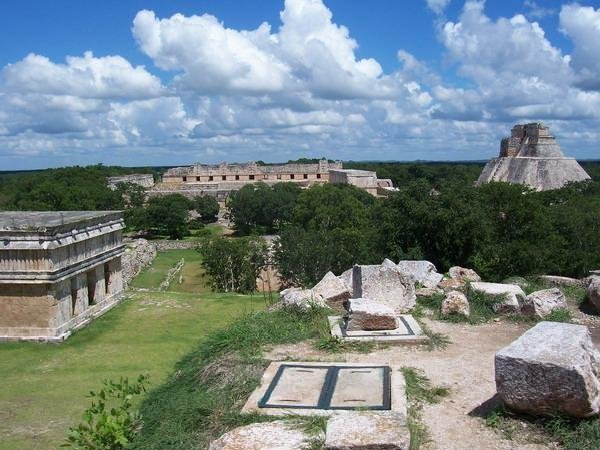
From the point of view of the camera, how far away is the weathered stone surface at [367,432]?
14.1 ft

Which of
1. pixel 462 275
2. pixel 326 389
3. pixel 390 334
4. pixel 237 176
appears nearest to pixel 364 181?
pixel 237 176

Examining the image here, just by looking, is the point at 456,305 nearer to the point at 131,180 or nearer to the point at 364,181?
the point at 364,181

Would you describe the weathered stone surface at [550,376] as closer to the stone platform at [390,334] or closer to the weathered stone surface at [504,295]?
the stone platform at [390,334]

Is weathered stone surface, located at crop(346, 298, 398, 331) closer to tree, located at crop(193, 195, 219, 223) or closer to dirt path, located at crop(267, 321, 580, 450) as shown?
dirt path, located at crop(267, 321, 580, 450)

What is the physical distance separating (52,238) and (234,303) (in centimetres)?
499

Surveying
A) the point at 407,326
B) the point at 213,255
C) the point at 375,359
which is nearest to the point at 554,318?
the point at 407,326

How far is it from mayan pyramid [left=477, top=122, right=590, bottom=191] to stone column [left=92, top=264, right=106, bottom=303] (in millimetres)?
29770

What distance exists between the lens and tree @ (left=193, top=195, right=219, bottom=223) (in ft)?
158

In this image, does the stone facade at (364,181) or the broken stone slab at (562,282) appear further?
the stone facade at (364,181)

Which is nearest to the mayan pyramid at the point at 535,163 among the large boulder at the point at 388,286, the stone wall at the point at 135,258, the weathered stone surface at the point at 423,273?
the stone wall at the point at 135,258

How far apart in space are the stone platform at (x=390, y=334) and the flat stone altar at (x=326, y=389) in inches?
42.0

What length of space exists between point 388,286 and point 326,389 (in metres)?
3.94

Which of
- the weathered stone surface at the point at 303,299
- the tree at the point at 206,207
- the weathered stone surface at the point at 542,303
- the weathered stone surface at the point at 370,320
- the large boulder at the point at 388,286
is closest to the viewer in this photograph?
the weathered stone surface at the point at 370,320

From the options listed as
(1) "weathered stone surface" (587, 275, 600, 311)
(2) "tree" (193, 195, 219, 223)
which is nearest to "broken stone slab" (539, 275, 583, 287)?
(1) "weathered stone surface" (587, 275, 600, 311)
